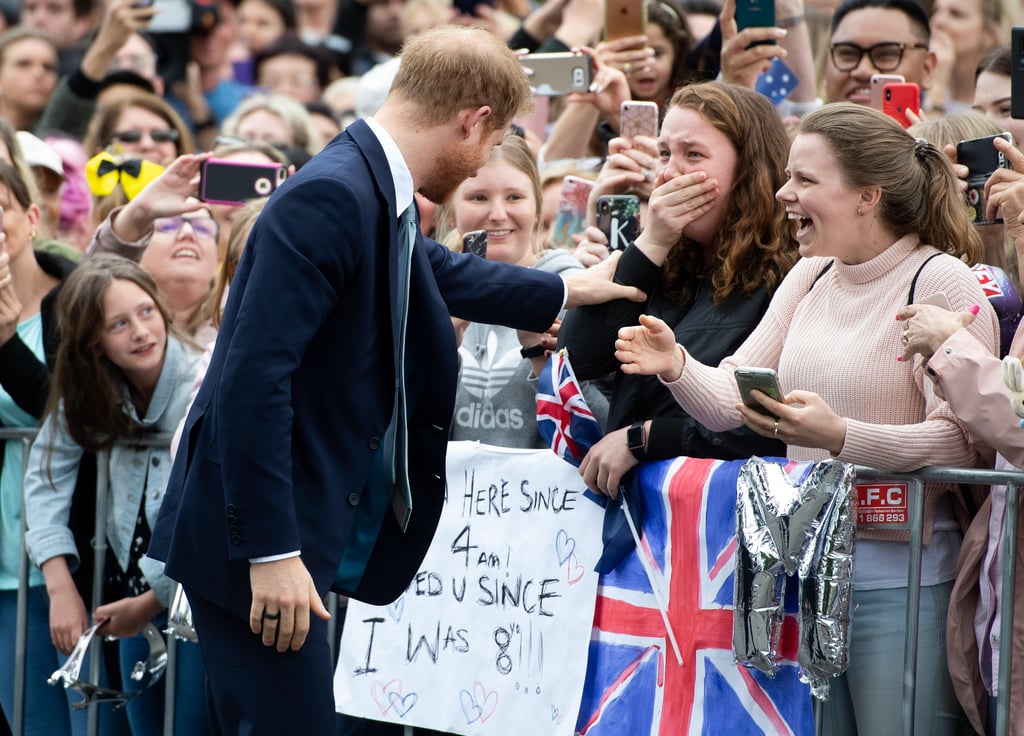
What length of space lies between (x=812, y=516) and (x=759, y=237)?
944 mm

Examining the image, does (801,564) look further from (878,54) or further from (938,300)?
(878,54)

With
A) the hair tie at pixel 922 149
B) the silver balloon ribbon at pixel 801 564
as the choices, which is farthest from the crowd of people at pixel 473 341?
the silver balloon ribbon at pixel 801 564

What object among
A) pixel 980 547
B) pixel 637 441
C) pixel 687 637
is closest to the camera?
pixel 980 547

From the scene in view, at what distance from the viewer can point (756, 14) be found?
5.29 meters

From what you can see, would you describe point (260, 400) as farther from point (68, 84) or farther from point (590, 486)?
point (68, 84)

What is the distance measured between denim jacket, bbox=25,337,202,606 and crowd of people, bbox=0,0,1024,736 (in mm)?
12

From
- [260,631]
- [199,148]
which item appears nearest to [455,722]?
[260,631]

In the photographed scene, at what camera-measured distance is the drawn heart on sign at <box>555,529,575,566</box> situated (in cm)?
419

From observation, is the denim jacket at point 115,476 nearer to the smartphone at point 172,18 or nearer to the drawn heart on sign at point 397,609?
the drawn heart on sign at point 397,609

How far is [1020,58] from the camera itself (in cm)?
406

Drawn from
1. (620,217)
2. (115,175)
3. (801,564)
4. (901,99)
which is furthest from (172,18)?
(801,564)

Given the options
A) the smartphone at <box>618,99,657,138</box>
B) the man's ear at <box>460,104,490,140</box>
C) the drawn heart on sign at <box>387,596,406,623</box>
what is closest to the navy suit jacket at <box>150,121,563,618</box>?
the man's ear at <box>460,104,490,140</box>

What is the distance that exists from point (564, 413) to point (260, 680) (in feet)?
4.20

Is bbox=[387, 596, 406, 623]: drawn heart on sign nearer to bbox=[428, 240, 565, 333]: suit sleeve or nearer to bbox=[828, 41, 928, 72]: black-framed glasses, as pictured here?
bbox=[428, 240, 565, 333]: suit sleeve
